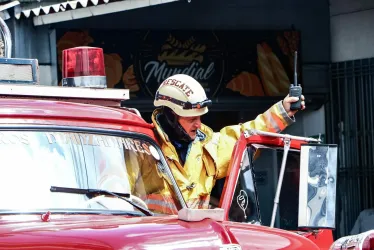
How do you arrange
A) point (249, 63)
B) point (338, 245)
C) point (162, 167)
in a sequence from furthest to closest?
point (249, 63)
point (162, 167)
point (338, 245)

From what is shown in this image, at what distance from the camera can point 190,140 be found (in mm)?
7285

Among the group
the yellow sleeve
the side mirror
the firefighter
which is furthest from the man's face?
the side mirror

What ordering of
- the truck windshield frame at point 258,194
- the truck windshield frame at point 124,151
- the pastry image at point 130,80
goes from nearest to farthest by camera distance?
the truck windshield frame at point 124,151 < the truck windshield frame at point 258,194 < the pastry image at point 130,80

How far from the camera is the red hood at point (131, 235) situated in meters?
4.70

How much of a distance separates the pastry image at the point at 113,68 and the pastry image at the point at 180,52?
0.57 m

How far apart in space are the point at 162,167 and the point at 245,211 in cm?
78

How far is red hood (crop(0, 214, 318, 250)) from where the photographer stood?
4.70 metres

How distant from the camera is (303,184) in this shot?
6.96 m

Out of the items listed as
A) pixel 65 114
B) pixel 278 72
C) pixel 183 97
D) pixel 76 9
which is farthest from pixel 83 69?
pixel 278 72

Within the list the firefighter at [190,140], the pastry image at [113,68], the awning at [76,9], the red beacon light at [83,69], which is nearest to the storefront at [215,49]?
the pastry image at [113,68]

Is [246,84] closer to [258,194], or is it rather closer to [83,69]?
[258,194]

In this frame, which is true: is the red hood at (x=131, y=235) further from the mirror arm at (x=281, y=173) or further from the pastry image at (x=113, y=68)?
the pastry image at (x=113, y=68)

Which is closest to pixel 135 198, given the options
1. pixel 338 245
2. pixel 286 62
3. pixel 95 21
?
pixel 338 245

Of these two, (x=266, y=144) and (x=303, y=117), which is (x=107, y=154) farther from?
(x=303, y=117)
